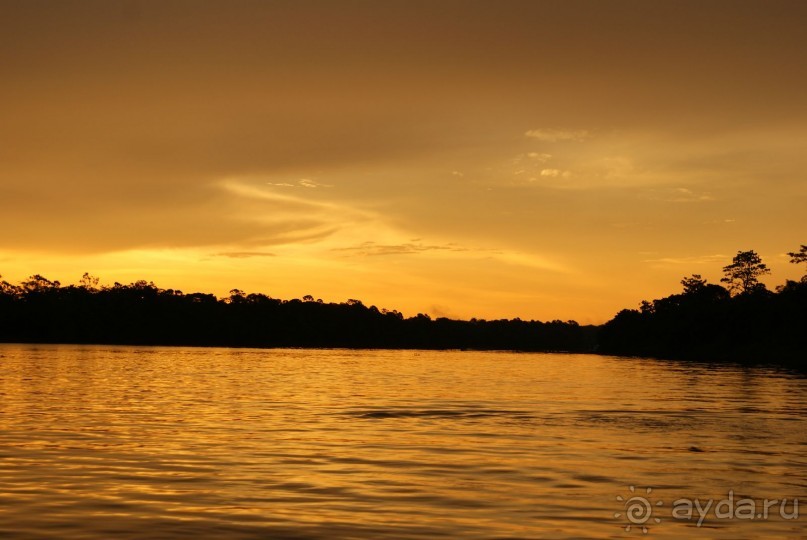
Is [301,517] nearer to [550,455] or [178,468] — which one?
[178,468]

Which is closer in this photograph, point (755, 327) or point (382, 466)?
point (382, 466)

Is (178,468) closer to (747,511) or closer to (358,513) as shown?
(358,513)

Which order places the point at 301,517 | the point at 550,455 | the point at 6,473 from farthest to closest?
the point at 550,455
the point at 6,473
the point at 301,517

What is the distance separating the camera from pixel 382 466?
84.5 ft

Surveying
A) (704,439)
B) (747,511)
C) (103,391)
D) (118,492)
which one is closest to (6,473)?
(118,492)

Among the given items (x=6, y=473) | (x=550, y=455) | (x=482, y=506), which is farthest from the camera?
(x=550, y=455)

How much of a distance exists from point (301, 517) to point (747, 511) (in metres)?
10.2

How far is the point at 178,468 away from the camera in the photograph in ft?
81.5

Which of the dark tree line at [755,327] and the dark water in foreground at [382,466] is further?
the dark tree line at [755,327]

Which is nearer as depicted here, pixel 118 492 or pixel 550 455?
pixel 118 492

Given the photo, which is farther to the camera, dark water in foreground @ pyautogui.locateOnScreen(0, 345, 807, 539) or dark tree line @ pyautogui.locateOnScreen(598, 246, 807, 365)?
dark tree line @ pyautogui.locateOnScreen(598, 246, 807, 365)

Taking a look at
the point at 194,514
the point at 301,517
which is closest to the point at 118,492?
the point at 194,514

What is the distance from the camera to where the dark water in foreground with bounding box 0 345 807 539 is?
18266 millimetres

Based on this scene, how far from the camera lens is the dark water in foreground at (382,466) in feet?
59.9
